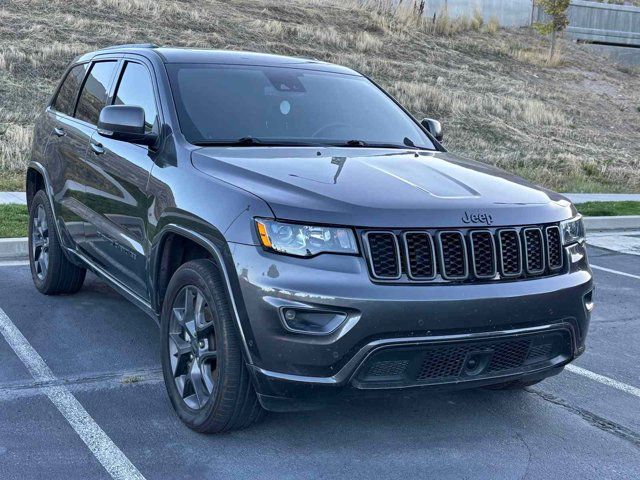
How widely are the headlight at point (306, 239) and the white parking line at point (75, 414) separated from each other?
3.87 feet

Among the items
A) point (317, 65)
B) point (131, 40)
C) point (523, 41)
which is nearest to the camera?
point (317, 65)

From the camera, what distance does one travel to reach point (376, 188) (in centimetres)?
415

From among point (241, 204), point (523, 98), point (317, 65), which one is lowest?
point (523, 98)

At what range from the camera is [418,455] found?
423cm

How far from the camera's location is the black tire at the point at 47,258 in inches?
262

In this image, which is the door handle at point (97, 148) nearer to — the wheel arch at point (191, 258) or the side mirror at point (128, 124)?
the side mirror at point (128, 124)

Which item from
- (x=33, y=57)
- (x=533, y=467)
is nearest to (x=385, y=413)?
(x=533, y=467)

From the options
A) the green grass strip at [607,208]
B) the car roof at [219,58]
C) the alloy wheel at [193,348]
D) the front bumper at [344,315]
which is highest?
the car roof at [219,58]

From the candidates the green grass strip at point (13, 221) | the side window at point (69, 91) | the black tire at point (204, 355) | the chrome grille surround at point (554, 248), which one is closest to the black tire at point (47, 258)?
the side window at point (69, 91)

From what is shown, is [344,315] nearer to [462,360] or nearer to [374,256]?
[374,256]

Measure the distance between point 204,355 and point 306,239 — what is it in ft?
2.77

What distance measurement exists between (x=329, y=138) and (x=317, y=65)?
0.93 metres

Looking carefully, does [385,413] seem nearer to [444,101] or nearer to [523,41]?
[444,101]

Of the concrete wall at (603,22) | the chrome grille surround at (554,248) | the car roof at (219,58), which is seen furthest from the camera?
the concrete wall at (603,22)
